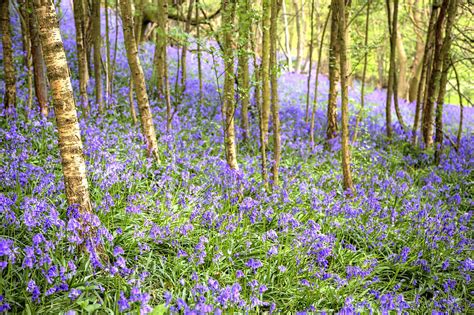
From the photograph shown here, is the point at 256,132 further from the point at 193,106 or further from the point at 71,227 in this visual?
the point at 71,227

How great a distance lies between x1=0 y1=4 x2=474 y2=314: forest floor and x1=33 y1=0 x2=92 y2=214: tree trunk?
216 millimetres

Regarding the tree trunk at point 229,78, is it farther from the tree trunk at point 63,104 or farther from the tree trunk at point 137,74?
the tree trunk at point 63,104

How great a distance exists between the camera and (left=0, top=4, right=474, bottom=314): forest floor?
3131 millimetres

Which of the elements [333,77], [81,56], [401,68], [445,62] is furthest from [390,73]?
[401,68]

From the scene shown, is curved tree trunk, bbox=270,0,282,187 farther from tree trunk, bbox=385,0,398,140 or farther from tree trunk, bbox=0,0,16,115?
tree trunk, bbox=385,0,398,140

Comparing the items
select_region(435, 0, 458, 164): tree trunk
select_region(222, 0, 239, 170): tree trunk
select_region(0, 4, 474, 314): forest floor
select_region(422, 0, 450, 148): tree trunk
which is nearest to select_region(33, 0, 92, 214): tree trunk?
select_region(0, 4, 474, 314): forest floor

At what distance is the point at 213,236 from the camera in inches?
167

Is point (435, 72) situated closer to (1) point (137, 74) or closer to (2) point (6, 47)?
(1) point (137, 74)

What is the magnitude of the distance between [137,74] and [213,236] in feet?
8.78

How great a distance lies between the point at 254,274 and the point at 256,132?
4.77m

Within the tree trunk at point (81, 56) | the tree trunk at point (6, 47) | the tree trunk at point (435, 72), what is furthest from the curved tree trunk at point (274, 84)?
the tree trunk at point (435, 72)

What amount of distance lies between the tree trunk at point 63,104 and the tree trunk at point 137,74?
7.66ft

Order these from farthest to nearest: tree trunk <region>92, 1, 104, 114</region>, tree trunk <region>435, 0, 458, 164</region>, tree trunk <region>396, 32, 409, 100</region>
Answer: tree trunk <region>396, 32, 409, 100</region>, tree trunk <region>435, 0, 458, 164</region>, tree trunk <region>92, 1, 104, 114</region>

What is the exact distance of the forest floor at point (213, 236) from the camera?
123 inches
